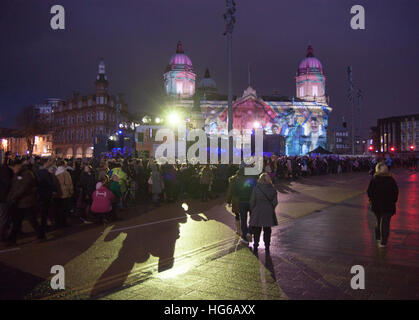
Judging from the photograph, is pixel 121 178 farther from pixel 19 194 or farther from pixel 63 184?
pixel 19 194

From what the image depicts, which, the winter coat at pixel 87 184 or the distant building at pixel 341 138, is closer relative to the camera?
the winter coat at pixel 87 184

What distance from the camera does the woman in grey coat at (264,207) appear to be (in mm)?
7445

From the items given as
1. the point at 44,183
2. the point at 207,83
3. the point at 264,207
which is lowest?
the point at 264,207

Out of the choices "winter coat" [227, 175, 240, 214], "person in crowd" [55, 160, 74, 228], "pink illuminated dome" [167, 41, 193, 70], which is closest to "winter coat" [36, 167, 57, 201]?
"person in crowd" [55, 160, 74, 228]

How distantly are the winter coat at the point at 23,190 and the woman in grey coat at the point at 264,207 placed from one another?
491 centimetres

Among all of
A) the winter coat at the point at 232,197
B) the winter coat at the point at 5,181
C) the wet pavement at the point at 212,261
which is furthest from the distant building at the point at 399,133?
the winter coat at the point at 5,181

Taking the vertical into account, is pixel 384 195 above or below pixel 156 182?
above

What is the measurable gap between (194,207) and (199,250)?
6600mm

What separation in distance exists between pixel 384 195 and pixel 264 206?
254 centimetres

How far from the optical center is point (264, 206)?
752cm

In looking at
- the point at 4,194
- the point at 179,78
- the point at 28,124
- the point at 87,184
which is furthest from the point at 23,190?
the point at 179,78

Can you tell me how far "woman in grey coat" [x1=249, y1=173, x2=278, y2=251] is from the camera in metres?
7.45

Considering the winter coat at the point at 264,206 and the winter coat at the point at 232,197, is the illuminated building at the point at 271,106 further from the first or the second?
the winter coat at the point at 264,206

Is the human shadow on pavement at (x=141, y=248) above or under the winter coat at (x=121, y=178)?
under
